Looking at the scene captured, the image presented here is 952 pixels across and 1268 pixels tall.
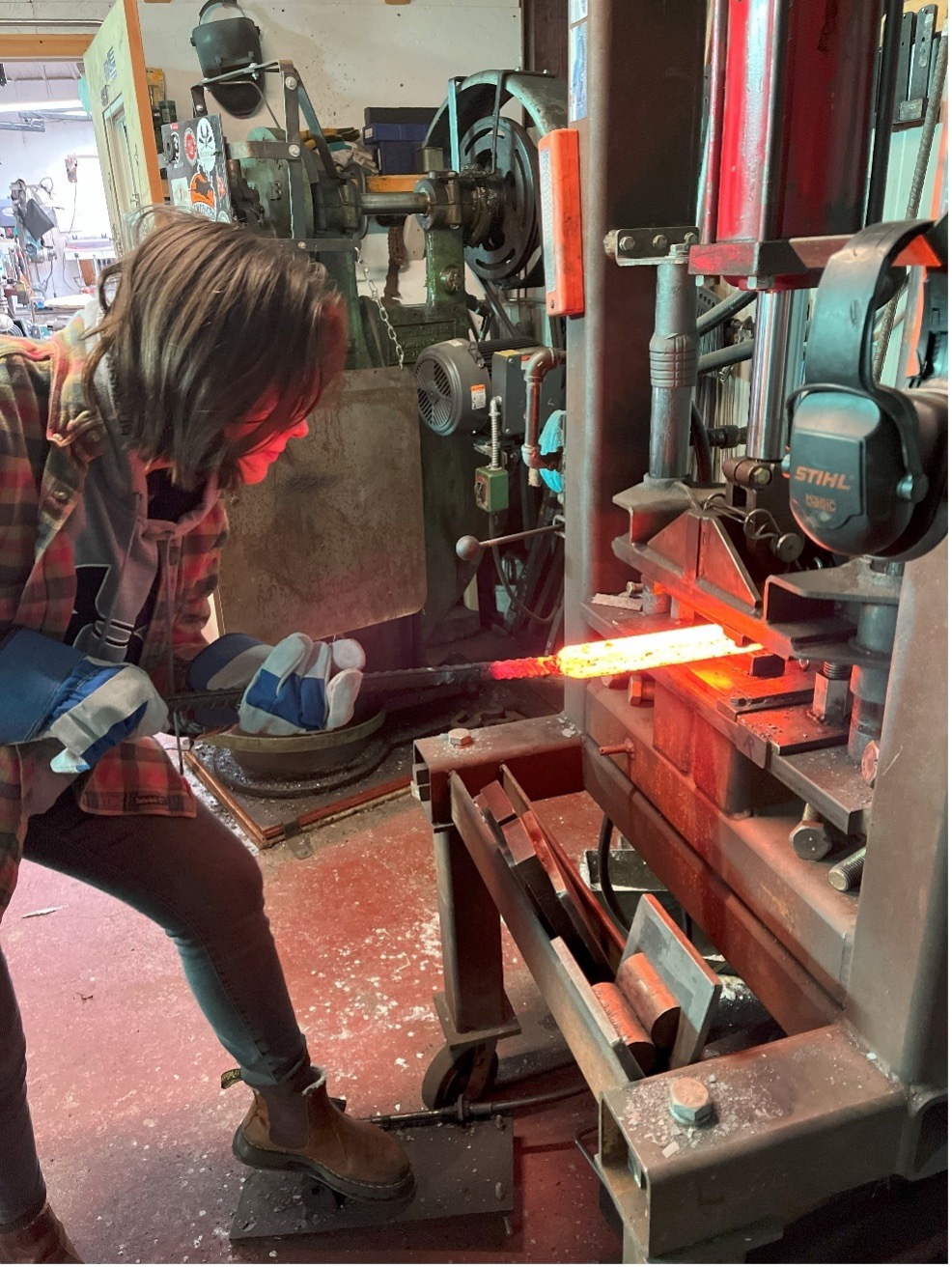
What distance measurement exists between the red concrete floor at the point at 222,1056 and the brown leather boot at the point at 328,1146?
2.7 inches

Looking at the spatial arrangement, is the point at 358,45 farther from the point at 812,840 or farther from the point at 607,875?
the point at 812,840

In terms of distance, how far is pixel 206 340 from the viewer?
96cm

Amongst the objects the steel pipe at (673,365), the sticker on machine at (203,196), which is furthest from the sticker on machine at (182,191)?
the steel pipe at (673,365)

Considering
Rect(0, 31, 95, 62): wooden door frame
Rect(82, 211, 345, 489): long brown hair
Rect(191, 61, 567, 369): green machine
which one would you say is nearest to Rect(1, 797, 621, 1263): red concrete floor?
Rect(82, 211, 345, 489): long brown hair

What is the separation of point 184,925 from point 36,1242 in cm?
46

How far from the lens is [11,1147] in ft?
3.84

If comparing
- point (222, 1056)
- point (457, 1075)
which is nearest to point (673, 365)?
point (457, 1075)

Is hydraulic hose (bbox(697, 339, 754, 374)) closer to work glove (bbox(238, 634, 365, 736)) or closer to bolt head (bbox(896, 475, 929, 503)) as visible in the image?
work glove (bbox(238, 634, 365, 736))

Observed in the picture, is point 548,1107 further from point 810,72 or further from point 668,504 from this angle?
point 810,72

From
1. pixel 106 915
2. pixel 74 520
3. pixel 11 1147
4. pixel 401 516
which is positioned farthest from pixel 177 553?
pixel 401 516

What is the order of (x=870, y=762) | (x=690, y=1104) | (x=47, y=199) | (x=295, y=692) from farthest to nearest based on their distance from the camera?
1. (x=47, y=199)
2. (x=295, y=692)
3. (x=870, y=762)
4. (x=690, y=1104)

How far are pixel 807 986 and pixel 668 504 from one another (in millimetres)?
522

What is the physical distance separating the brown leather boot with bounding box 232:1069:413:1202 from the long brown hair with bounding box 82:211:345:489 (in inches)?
36.4

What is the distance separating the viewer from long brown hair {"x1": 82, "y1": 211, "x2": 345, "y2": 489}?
0.96m
